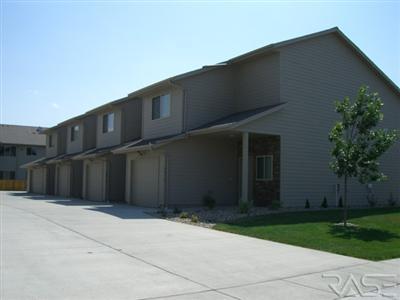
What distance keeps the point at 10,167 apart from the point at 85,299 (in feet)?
184

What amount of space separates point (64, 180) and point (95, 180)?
8.39 meters

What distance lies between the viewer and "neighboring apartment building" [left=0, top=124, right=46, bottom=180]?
189 feet

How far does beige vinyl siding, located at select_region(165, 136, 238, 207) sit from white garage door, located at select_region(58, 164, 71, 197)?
55.0 feet

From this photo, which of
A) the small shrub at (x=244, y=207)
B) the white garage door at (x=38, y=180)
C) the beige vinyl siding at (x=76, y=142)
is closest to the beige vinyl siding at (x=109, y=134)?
the beige vinyl siding at (x=76, y=142)

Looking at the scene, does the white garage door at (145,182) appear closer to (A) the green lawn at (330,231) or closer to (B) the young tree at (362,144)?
(A) the green lawn at (330,231)

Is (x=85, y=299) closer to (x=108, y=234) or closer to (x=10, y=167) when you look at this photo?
(x=108, y=234)

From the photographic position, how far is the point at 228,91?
23.5 m

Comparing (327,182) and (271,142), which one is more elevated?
(271,142)

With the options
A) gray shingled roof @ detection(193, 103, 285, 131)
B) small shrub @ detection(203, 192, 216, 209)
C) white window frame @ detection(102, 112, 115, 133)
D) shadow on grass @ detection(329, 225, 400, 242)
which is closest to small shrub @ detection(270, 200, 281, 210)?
small shrub @ detection(203, 192, 216, 209)

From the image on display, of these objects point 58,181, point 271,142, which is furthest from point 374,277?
point 58,181

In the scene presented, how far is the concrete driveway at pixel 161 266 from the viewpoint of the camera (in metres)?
6.82

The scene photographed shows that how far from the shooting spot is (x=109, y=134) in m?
30.6

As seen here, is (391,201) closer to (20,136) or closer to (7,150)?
(7,150)

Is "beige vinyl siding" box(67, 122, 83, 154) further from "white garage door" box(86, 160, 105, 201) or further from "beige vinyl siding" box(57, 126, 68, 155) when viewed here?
"white garage door" box(86, 160, 105, 201)
